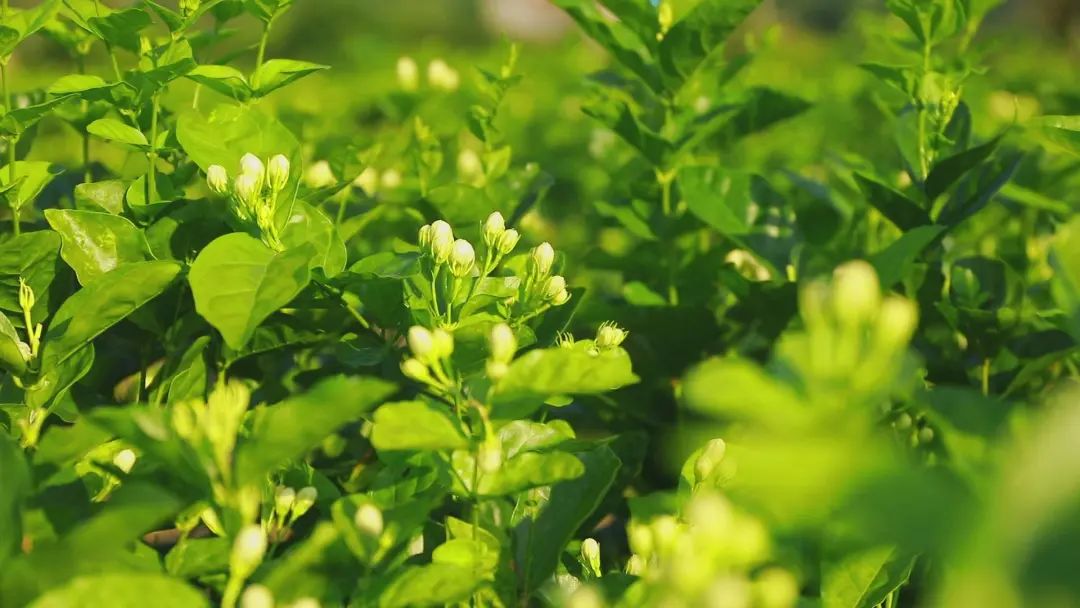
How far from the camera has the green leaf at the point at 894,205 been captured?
1592mm

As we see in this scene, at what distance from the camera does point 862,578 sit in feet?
3.68

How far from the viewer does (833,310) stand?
74cm

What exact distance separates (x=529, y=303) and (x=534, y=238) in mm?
835

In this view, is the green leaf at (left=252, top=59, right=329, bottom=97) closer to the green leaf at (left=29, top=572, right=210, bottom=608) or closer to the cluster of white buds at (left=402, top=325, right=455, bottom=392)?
the cluster of white buds at (left=402, top=325, right=455, bottom=392)

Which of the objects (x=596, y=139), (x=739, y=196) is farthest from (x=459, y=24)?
(x=739, y=196)

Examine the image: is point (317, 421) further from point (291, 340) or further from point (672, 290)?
point (672, 290)

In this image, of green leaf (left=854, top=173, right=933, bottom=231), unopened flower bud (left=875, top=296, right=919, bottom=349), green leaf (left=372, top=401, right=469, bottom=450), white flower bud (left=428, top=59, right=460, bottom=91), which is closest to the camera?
unopened flower bud (left=875, top=296, right=919, bottom=349)

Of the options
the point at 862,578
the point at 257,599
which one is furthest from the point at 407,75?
the point at 257,599

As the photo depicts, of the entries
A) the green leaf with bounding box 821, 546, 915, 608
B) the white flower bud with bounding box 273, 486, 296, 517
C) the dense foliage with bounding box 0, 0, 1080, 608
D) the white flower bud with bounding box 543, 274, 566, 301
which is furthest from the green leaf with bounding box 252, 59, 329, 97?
the green leaf with bounding box 821, 546, 915, 608

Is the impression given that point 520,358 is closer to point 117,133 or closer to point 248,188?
point 248,188

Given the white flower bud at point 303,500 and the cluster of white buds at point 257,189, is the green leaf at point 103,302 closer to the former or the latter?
the cluster of white buds at point 257,189

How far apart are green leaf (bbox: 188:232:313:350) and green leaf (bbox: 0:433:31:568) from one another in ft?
0.70

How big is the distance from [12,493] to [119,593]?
0.15m

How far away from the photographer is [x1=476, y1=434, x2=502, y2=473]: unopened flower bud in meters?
1.00
